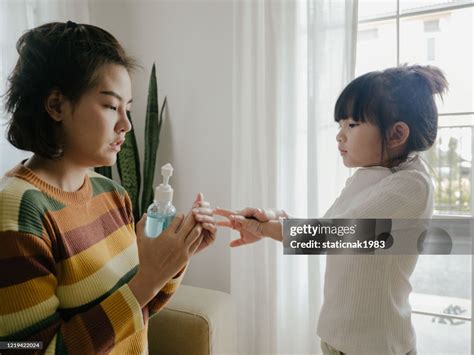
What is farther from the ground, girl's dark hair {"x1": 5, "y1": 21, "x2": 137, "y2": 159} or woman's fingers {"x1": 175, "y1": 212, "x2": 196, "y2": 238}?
girl's dark hair {"x1": 5, "y1": 21, "x2": 137, "y2": 159}

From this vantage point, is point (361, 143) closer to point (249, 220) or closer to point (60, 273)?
point (249, 220)

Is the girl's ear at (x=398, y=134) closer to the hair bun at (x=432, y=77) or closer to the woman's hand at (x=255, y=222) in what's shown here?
the hair bun at (x=432, y=77)

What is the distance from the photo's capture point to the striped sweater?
0.47m

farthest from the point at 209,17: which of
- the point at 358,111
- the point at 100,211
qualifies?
the point at 100,211

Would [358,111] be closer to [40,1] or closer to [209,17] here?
[209,17]

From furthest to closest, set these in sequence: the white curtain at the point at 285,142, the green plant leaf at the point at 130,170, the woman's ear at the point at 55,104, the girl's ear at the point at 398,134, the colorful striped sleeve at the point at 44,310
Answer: the green plant leaf at the point at 130,170 < the white curtain at the point at 285,142 < the girl's ear at the point at 398,134 < the woman's ear at the point at 55,104 < the colorful striped sleeve at the point at 44,310

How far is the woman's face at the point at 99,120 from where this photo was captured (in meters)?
0.58

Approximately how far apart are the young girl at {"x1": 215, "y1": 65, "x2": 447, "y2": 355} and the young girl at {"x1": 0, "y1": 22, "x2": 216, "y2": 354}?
0.29 metres

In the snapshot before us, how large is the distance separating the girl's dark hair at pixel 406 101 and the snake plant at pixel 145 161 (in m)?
1.07

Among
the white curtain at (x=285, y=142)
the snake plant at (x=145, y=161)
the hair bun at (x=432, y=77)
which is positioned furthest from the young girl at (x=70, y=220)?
the snake plant at (x=145, y=161)

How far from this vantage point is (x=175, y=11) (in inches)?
64.9

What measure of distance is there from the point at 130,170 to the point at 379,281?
3.81 ft

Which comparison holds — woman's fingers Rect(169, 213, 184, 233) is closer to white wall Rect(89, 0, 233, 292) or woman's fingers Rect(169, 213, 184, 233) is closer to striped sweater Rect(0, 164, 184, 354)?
striped sweater Rect(0, 164, 184, 354)

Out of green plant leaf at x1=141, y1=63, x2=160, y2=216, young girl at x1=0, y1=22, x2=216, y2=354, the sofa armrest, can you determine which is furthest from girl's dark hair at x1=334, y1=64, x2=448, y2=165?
green plant leaf at x1=141, y1=63, x2=160, y2=216
